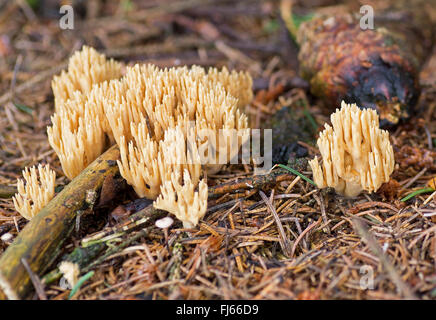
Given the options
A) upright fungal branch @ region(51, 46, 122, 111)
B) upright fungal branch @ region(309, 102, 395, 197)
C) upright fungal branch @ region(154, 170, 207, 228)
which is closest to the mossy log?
upright fungal branch @ region(154, 170, 207, 228)

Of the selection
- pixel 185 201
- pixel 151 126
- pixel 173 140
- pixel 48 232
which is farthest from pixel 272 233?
pixel 48 232

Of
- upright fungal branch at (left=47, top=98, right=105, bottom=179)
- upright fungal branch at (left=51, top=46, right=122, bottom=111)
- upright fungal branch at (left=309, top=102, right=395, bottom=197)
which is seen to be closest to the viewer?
upright fungal branch at (left=309, top=102, right=395, bottom=197)

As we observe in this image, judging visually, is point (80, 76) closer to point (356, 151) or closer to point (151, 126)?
point (151, 126)

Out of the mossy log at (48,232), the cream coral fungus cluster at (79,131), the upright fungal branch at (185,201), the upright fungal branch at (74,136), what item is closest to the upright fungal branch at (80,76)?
the cream coral fungus cluster at (79,131)

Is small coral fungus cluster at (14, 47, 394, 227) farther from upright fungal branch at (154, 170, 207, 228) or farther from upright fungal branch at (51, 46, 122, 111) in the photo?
upright fungal branch at (51, 46, 122, 111)

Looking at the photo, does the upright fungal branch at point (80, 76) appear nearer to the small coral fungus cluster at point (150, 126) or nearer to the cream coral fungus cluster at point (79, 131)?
the cream coral fungus cluster at point (79, 131)

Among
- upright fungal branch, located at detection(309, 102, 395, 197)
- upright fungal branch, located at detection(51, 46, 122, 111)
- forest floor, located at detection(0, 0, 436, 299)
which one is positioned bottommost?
forest floor, located at detection(0, 0, 436, 299)
